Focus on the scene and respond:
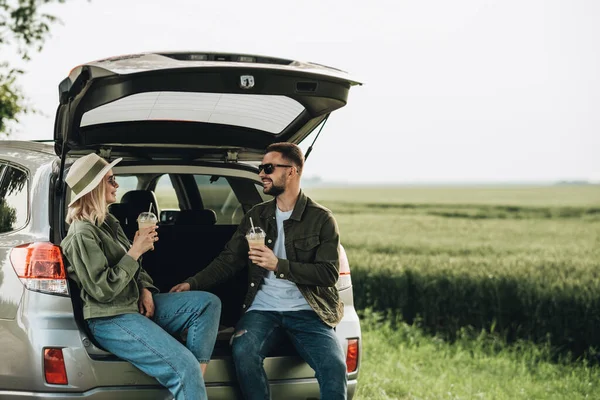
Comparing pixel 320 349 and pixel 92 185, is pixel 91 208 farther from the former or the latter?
pixel 320 349

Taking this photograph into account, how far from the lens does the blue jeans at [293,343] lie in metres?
4.09

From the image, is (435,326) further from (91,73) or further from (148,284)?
(91,73)

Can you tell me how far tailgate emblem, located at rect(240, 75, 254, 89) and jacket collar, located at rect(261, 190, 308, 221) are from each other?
73 centimetres

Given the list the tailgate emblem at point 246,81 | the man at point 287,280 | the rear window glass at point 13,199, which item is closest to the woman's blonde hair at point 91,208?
the rear window glass at point 13,199

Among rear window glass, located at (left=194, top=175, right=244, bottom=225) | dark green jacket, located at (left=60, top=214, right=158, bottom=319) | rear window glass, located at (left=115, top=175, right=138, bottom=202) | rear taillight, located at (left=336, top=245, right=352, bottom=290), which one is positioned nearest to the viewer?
dark green jacket, located at (left=60, top=214, right=158, bottom=319)

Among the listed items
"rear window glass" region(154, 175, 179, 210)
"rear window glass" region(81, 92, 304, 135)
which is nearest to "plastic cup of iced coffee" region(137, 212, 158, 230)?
"rear window glass" region(81, 92, 304, 135)

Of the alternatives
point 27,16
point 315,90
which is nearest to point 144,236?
point 315,90

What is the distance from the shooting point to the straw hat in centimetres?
395

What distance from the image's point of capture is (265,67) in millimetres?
4012

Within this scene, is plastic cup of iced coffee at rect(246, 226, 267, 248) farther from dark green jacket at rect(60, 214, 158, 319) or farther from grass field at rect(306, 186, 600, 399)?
grass field at rect(306, 186, 600, 399)

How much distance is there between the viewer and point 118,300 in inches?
155

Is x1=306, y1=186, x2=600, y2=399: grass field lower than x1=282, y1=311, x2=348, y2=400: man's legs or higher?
lower

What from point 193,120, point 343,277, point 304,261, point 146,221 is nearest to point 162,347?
point 146,221

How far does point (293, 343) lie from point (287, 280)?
1.07ft
